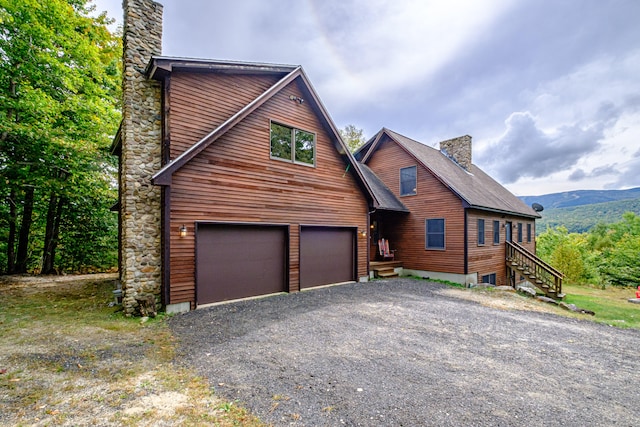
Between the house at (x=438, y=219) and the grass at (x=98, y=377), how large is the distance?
1058 cm

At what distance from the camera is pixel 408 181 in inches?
549

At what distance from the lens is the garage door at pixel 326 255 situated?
9.09 m

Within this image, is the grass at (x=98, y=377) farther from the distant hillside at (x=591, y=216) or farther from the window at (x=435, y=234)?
the distant hillside at (x=591, y=216)

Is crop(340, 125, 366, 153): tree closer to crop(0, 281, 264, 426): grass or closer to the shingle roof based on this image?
the shingle roof

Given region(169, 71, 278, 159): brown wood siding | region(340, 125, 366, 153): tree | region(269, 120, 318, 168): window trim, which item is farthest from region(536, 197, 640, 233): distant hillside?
region(169, 71, 278, 159): brown wood siding

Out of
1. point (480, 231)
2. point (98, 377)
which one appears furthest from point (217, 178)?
point (480, 231)

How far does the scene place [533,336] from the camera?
550cm

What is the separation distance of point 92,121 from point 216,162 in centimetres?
931

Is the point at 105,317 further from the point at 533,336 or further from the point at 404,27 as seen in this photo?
the point at 404,27

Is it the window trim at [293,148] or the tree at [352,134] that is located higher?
the tree at [352,134]

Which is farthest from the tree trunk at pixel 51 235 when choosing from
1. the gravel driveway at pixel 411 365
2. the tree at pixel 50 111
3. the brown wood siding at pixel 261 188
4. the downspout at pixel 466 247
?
the downspout at pixel 466 247

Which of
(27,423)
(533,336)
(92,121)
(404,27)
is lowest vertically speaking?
(533,336)

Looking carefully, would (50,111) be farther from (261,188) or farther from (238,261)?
(238,261)

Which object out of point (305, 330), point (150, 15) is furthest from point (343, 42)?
point (305, 330)
